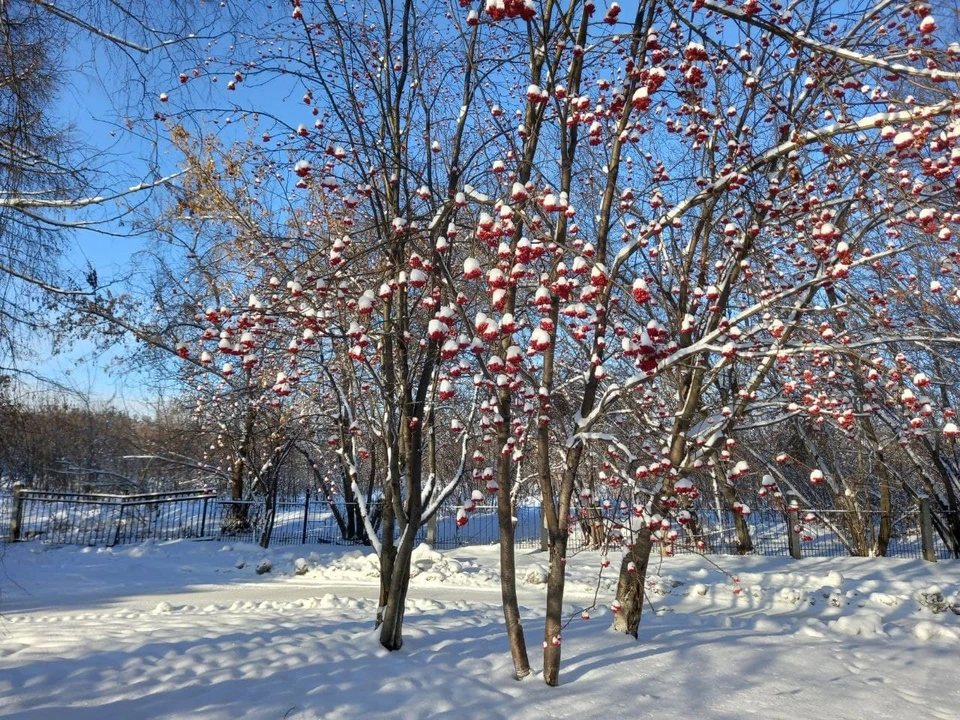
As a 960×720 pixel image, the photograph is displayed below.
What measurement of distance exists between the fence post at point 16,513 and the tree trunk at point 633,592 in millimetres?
13972

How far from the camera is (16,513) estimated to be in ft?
49.3

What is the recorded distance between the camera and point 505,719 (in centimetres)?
447

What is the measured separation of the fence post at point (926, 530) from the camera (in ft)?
41.6

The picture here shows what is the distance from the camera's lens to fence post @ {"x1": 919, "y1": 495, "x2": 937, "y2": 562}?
12.7 meters

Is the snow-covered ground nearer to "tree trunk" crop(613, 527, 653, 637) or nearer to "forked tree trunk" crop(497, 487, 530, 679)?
"forked tree trunk" crop(497, 487, 530, 679)

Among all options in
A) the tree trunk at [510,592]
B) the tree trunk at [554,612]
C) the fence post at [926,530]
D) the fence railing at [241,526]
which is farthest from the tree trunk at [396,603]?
the fence post at [926,530]

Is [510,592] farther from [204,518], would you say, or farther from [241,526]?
[241,526]

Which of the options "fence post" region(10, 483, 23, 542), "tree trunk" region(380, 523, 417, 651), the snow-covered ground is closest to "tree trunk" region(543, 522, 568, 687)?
the snow-covered ground

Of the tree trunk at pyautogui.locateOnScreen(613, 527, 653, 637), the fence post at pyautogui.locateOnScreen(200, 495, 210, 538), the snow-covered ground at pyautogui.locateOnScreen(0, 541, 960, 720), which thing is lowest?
the snow-covered ground at pyautogui.locateOnScreen(0, 541, 960, 720)

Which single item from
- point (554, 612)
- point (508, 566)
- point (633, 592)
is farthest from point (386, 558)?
point (633, 592)

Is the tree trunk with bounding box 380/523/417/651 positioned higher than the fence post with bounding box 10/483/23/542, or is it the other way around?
the fence post with bounding box 10/483/23/542

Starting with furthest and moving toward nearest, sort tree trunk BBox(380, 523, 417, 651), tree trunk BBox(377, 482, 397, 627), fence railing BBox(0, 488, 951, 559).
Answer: fence railing BBox(0, 488, 951, 559)
tree trunk BBox(377, 482, 397, 627)
tree trunk BBox(380, 523, 417, 651)

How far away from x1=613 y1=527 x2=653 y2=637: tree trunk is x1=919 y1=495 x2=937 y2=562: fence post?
9123 millimetres

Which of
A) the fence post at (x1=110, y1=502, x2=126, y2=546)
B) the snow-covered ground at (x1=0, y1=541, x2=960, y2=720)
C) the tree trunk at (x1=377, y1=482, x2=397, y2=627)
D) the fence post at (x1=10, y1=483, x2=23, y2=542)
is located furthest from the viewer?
the fence post at (x1=110, y1=502, x2=126, y2=546)
